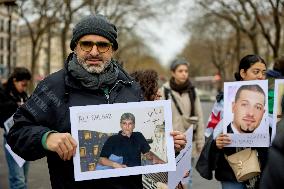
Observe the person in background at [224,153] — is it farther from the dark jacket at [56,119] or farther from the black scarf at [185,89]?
the black scarf at [185,89]

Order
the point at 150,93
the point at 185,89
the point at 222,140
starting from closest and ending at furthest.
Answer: the point at 222,140
the point at 150,93
the point at 185,89

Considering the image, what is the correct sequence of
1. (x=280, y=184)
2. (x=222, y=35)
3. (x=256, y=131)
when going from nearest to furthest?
1. (x=280, y=184)
2. (x=256, y=131)
3. (x=222, y=35)

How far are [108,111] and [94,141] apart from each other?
166 millimetres

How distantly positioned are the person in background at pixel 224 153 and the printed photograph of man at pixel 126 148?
1.24 meters

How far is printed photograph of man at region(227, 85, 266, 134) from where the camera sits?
11.6 ft

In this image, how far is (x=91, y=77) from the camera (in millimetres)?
2541

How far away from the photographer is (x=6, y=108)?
19.4 ft

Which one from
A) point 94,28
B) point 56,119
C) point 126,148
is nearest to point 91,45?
point 94,28

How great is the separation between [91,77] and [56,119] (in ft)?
0.92

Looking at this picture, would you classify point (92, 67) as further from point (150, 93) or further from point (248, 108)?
point (150, 93)

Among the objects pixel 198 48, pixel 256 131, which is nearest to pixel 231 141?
pixel 256 131

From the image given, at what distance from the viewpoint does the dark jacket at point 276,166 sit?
1438 millimetres

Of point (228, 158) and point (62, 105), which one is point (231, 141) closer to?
point (228, 158)

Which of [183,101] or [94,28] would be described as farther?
[183,101]
